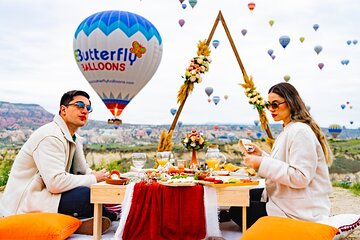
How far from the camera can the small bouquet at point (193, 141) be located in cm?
475

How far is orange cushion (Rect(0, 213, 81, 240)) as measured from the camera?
3570mm

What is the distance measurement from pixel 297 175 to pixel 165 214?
1.14m

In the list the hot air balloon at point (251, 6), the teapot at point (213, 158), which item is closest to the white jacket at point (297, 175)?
the teapot at point (213, 158)

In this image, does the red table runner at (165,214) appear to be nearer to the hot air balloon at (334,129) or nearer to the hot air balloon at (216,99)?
the hot air balloon at (216,99)

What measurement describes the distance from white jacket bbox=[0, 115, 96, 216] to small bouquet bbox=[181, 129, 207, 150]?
1.25m

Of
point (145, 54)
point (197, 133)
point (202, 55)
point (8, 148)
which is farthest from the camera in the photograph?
point (145, 54)

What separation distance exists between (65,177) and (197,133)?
159 centimetres

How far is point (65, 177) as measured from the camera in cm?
377

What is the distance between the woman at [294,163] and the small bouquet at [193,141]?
1.05 metres

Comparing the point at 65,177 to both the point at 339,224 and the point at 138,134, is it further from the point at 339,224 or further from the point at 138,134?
the point at 138,134

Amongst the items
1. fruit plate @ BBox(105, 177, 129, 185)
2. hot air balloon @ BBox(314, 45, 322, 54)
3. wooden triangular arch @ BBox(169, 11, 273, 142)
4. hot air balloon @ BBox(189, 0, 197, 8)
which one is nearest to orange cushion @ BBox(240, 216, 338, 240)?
fruit plate @ BBox(105, 177, 129, 185)

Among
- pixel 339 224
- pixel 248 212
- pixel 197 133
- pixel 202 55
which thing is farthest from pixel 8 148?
pixel 339 224

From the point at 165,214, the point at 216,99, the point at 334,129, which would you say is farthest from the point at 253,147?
the point at 334,129

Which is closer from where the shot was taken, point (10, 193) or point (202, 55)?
point (10, 193)
